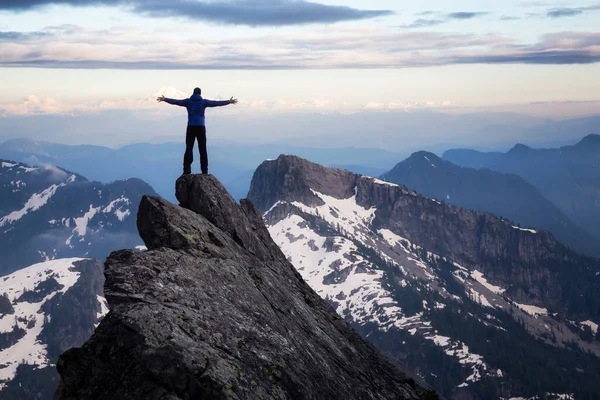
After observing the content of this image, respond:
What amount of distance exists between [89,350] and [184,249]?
9420mm

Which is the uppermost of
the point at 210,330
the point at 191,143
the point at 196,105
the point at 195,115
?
the point at 196,105

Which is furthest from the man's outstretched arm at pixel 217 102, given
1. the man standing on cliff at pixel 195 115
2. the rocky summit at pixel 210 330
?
the rocky summit at pixel 210 330

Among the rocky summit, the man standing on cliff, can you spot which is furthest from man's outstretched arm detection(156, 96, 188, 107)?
the rocky summit

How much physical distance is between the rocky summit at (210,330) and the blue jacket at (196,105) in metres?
4.13

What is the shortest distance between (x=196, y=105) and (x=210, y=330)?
2014 centimetres

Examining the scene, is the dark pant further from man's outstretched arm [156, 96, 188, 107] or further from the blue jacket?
man's outstretched arm [156, 96, 188, 107]

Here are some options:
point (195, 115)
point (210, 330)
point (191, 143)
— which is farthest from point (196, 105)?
point (210, 330)

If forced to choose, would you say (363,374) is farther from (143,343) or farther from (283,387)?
(143,343)

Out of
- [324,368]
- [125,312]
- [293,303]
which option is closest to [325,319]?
[293,303]

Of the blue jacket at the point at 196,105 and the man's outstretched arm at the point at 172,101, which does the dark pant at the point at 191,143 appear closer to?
the blue jacket at the point at 196,105

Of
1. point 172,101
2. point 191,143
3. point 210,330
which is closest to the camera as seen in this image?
point 210,330

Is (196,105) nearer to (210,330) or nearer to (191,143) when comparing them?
(191,143)

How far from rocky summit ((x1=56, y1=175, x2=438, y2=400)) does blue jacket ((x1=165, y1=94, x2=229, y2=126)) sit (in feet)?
13.5

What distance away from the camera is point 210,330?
25703 millimetres
